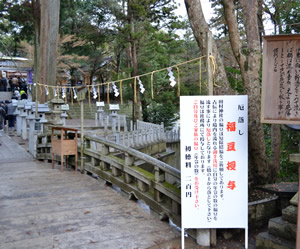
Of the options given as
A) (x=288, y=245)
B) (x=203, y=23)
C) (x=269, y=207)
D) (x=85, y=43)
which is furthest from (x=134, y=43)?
(x=288, y=245)

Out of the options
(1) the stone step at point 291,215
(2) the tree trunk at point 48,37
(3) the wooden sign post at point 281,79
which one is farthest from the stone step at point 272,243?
(2) the tree trunk at point 48,37

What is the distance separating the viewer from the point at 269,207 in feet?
17.5

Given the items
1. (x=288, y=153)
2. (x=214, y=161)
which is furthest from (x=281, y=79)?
(x=288, y=153)

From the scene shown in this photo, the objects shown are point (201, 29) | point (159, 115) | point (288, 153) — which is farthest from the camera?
point (159, 115)

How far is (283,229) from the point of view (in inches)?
167

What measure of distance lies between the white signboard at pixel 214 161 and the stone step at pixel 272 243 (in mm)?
298

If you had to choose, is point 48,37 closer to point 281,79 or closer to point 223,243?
point 223,243

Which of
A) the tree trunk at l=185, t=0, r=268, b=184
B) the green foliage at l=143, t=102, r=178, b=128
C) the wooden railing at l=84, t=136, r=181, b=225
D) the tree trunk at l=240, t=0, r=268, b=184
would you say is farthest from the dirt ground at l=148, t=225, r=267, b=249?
the green foliage at l=143, t=102, r=178, b=128

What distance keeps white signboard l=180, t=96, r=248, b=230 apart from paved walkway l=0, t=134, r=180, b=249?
0.78m

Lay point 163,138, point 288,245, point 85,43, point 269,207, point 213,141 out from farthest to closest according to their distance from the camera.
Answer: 1. point 85,43
2. point 163,138
3. point 269,207
4. point 213,141
5. point 288,245

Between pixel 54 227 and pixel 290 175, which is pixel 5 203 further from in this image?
Answer: pixel 290 175

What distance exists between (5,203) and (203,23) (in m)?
4.95

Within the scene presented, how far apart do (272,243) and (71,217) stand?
3.17 meters

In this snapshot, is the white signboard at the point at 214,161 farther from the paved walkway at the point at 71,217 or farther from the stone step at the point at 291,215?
the paved walkway at the point at 71,217
